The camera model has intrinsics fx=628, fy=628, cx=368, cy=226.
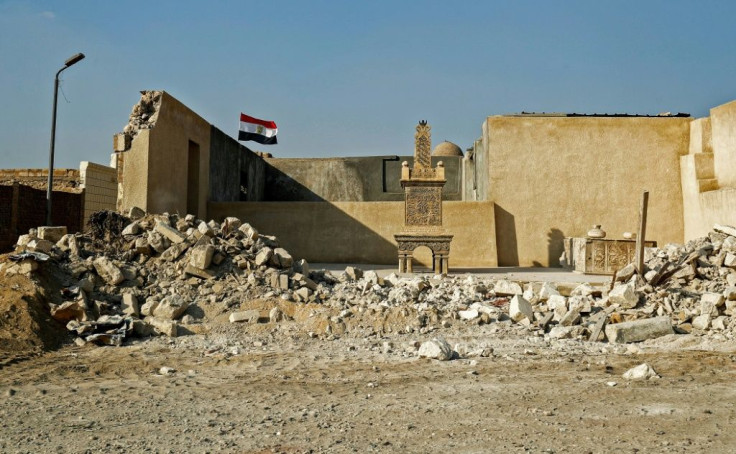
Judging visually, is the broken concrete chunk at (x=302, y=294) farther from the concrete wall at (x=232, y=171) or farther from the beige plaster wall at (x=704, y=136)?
the beige plaster wall at (x=704, y=136)

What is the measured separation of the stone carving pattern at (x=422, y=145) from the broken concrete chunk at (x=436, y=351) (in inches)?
319

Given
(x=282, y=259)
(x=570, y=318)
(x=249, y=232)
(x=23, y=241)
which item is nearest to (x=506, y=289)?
(x=570, y=318)

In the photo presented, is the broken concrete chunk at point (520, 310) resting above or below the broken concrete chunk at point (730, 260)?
below

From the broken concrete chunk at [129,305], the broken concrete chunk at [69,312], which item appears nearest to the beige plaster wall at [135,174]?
the broken concrete chunk at [129,305]

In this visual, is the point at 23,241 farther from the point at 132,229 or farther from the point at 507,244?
the point at 507,244

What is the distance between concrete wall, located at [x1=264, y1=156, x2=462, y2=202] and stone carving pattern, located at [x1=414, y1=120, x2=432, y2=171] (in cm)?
866

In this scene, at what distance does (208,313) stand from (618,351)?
480 cm

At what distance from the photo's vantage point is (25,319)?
6734 mm

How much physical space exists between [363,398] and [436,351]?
5.23 ft

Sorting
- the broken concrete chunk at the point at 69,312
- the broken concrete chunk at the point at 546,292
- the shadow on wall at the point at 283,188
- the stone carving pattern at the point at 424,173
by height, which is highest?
the shadow on wall at the point at 283,188

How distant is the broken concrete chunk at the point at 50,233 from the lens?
8.84 meters

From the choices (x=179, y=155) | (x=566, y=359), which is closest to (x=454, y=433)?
(x=566, y=359)

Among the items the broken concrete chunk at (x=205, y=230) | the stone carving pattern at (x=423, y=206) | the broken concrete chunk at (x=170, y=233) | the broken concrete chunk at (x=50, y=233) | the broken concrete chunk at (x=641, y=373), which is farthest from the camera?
the stone carving pattern at (x=423, y=206)

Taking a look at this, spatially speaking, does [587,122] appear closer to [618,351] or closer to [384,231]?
[384,231]
